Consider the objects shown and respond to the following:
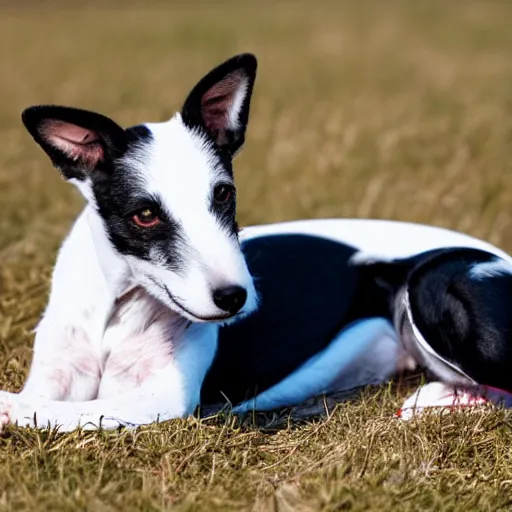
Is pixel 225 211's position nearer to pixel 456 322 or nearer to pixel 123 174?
pixel 123 174

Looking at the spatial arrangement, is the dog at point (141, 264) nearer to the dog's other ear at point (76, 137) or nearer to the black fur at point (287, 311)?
the dog's other ear at point (76, 137)

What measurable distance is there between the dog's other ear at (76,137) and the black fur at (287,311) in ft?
3.29

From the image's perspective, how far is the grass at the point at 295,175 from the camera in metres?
3.92

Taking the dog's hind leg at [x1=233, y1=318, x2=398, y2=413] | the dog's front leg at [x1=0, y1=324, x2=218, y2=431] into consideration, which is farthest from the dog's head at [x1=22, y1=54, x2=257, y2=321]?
the dog's hind leg at [x1=233, y1=318, x2=398, y2=413]

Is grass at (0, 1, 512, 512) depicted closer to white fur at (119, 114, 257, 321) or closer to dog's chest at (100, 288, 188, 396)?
dog's chest at (100, 288, 188, 396)

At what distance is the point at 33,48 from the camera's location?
16562mm

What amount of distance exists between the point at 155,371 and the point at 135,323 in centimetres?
22

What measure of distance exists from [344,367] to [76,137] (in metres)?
1.71

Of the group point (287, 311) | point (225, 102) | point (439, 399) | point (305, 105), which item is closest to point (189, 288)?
point (225, 102)


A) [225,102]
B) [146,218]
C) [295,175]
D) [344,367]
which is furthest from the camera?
[295,175]

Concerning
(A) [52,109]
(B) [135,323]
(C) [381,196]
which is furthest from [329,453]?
(C) [381,196]

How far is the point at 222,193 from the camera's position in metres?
4.13

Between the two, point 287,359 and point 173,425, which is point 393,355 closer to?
point 287,359

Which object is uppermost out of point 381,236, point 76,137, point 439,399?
point 76,137
